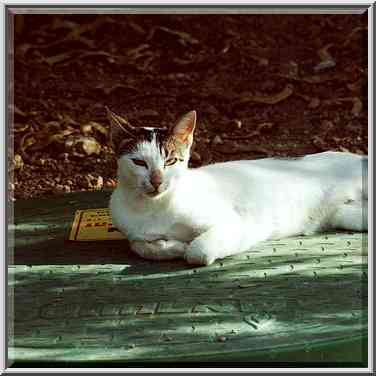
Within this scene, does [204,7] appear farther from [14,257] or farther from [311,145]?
[311,145]

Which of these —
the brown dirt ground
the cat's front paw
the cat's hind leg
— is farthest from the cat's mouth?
the brown dirt ground

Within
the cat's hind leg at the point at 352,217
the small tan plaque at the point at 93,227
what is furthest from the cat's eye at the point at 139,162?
the cat's hind leg at the point at 352,217

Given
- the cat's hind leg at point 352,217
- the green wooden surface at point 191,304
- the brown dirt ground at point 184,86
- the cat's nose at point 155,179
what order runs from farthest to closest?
1. the brown dirt ground at point 184,86
2. the cat's hind leg at point 352,217
3. the cat's nose at point 155,179
4. the green wooden surface at point 191,304

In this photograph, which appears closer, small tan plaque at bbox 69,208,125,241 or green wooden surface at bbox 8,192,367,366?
green wooden surface at bbox 8,192,367,366

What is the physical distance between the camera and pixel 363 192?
11.4ft

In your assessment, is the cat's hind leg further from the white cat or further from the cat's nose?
the cat's nose

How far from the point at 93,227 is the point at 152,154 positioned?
30.4 inches

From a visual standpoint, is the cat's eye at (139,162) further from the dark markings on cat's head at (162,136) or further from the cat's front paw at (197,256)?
the cat's front paw at (197,256)

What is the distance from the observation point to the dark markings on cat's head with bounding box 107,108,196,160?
293 cm

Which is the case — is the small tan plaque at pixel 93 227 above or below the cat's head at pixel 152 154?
below

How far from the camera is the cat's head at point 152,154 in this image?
2895 millimetres

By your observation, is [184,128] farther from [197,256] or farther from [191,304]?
[191,304]

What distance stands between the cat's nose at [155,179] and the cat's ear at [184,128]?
168mm

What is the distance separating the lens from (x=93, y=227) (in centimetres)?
354
